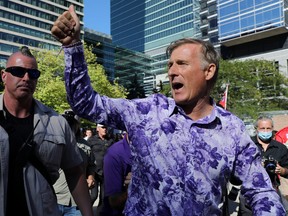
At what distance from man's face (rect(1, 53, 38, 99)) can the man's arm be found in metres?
0.64

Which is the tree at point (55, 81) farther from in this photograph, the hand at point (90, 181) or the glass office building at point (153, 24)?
the glass office building at point (153, 24)

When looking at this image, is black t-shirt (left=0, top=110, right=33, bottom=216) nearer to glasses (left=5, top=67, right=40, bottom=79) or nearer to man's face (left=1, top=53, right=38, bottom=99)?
man's face (left=1, top=53, right=38, bottom=99)

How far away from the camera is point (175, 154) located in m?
1.74

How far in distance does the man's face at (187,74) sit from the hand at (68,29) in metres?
0.52

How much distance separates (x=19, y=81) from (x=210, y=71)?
1275 millimetres

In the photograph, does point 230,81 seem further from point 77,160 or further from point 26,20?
point 26,20

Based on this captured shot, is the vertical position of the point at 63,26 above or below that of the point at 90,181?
above

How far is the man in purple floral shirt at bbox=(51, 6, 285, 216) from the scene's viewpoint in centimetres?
171

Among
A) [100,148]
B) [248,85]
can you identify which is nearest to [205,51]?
[100,148]

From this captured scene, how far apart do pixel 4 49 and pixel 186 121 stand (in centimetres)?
7134

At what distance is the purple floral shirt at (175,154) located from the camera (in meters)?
1.71

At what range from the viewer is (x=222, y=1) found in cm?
6338

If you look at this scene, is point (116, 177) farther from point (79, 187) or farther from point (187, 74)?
point (187, 74)

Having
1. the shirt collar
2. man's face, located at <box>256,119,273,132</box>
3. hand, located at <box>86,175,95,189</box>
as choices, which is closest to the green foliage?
man's face, located at <box>256,119,273,132</box>
